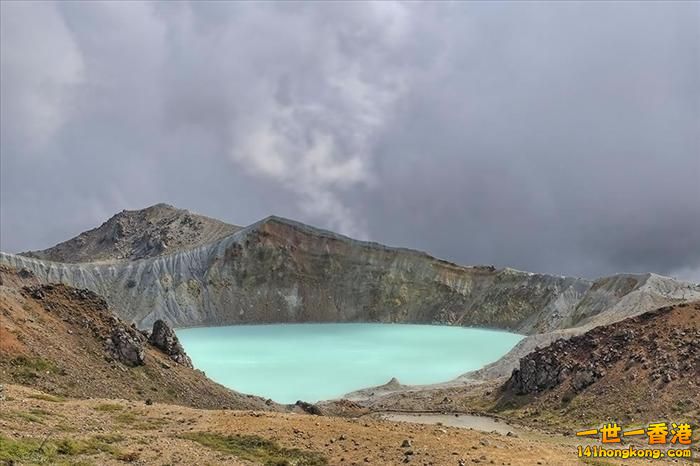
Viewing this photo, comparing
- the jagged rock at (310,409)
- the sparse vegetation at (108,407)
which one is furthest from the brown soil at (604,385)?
the sparse vegetation at (108,407)

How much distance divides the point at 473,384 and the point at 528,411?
14.6 meters

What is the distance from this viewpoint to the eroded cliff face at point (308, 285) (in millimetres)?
125500

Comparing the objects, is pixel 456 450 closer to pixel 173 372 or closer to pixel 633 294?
pixel 173 372

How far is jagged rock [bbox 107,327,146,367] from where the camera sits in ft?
128

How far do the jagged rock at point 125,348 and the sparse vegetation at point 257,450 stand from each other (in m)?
16.6

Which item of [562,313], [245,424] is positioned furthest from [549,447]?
[562,313]

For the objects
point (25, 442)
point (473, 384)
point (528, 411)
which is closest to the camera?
point (25, 442)

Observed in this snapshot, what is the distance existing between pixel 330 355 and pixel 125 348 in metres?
45.4

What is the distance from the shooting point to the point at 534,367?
51.1 m

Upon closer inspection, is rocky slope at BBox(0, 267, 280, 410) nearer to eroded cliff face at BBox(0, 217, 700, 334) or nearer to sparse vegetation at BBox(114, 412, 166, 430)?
sparse vegetation at BBox(114, 412, 166, 430)

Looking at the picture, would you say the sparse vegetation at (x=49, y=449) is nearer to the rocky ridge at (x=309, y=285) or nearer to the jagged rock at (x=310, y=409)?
the jagged rock at (x=310, y=409)

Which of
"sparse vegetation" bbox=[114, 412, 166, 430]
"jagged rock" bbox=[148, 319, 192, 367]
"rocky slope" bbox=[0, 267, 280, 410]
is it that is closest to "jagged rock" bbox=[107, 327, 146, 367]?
"rocky slope" bbox=[0, 267, 280, 410]

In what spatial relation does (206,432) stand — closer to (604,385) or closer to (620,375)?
(604,385)

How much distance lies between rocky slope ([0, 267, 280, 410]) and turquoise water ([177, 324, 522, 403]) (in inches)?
591
